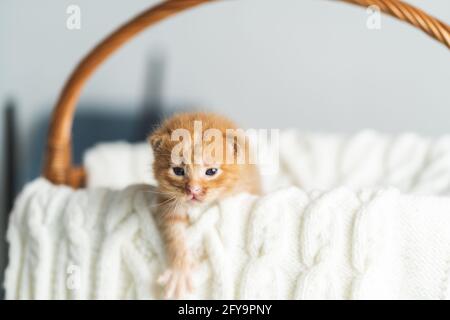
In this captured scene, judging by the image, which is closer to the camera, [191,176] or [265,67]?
[191,176]

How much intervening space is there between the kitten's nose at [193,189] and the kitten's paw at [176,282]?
0.47ft

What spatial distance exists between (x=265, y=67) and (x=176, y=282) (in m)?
1.12

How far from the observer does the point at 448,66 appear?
178 centimetres

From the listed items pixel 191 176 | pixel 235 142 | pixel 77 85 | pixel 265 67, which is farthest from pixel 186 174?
pixel 265 67

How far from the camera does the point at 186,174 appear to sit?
3.03 ft

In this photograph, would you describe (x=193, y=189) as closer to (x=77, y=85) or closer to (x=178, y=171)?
(x=178, y=171)

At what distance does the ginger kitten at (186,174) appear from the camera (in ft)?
2.99

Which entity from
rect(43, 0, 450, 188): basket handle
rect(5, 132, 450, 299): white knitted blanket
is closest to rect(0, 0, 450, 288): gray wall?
rect(43, 0, 450, 188): basket handle

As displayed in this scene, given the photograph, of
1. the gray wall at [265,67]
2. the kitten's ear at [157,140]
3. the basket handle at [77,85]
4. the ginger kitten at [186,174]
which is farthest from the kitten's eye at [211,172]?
the gray wall at [265,67]

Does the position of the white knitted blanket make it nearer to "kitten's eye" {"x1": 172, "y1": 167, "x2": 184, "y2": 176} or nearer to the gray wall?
"kitten's eye" {"x1": 172, "y1": 167, "x2": 184, "y2": 176}

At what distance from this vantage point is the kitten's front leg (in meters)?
0.91
